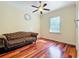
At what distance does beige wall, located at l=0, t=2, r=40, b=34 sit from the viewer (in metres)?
2.77

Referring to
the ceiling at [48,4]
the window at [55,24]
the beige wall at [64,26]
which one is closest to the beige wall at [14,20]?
the ceiling at [48,4]

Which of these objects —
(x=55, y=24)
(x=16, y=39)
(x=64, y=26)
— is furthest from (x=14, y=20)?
(x=64, y=26)

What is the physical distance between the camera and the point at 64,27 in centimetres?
317

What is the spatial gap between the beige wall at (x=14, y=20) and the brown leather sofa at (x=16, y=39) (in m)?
0.19

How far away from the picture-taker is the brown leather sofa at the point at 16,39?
2.99 metres

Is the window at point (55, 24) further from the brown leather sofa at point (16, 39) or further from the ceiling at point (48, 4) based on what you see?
the brown leather sofa at point (16, 39)

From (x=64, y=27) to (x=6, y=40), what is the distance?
199 cm

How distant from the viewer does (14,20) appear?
291 centimetres

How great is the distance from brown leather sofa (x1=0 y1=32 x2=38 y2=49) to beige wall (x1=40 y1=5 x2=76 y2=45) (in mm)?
400

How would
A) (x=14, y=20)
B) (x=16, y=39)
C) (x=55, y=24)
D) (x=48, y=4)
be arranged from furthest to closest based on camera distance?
(x=48, y=4) < (x=16, y=39) < (x=55, y=24) < (x=14, y=20)

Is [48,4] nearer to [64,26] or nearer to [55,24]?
[55,24]

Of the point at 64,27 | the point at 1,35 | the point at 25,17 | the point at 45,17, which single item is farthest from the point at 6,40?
the point at 64,27

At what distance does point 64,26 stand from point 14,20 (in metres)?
1.67

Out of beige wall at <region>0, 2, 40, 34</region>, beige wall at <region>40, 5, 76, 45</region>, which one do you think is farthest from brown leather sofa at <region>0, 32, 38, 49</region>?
beige wall at <region>40, 5, 76, 45</region>
